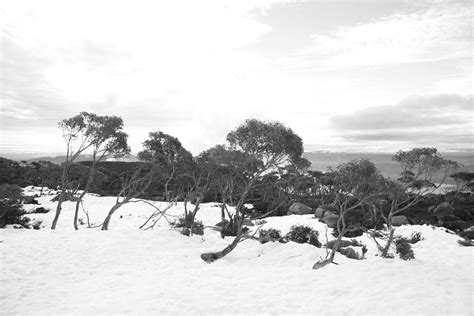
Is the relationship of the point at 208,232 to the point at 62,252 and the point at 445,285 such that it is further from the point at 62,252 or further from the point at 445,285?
the point at 445,285

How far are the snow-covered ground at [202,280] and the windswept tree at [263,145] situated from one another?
3.07 metres

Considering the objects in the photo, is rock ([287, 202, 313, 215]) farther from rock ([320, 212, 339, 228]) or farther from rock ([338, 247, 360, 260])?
rock ([338, 247, 360, 260])

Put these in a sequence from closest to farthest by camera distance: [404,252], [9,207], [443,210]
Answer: [404,252] < [9,207] < [443,210]

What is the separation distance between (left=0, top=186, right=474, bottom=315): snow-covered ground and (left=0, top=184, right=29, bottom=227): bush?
9758 mm

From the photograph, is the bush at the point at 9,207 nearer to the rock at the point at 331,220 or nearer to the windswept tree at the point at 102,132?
the windswept tree at the point at 102,132

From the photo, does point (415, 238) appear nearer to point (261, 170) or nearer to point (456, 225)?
point (456, 225)

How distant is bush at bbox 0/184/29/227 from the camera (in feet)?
86.6

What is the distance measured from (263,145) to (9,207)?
1000 inches

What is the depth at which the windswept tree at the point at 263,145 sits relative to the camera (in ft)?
54.2

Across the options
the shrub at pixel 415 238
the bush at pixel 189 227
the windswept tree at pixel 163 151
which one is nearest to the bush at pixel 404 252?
the shrub at pixel 415 238

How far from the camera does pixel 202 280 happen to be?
13.2 m

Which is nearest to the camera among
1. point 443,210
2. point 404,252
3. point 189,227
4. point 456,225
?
point 404,252

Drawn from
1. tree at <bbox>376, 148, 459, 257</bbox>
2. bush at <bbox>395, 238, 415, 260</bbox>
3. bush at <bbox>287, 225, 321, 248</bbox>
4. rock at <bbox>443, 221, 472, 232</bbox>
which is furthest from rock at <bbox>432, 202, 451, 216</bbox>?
bush at <bbox>395, 238, 415, 260</bbox>

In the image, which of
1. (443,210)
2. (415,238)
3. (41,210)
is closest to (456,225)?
(443,210)
